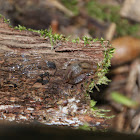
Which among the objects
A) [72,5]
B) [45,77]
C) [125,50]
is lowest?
[45,77]

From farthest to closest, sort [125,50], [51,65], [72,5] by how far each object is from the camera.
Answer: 1. [72,5]
2. [125,50]
3. [51,65]

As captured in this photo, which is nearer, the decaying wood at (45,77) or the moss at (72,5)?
the decaying wood at (45,77)

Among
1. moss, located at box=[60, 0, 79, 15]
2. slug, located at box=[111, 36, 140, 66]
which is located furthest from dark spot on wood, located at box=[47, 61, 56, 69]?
moss, located at box=[60, 0, 79, 15]

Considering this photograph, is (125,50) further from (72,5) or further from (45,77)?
(45,77)

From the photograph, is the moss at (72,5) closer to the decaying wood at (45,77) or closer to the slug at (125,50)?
the slug at (125,50)

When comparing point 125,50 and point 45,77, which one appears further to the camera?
point 125,50

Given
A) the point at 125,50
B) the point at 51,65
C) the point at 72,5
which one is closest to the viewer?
the point at 51,65

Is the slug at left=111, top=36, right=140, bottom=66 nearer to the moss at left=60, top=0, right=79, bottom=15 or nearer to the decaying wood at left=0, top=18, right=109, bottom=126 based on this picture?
the moss at left=60, top=0, right=79, bottom=15

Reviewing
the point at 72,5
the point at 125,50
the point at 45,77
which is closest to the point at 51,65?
the point at 45,77

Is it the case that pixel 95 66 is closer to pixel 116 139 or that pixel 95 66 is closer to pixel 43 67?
pixel 43 67

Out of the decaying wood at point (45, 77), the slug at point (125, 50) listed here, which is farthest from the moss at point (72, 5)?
the decaying wood at point (45, 77)
